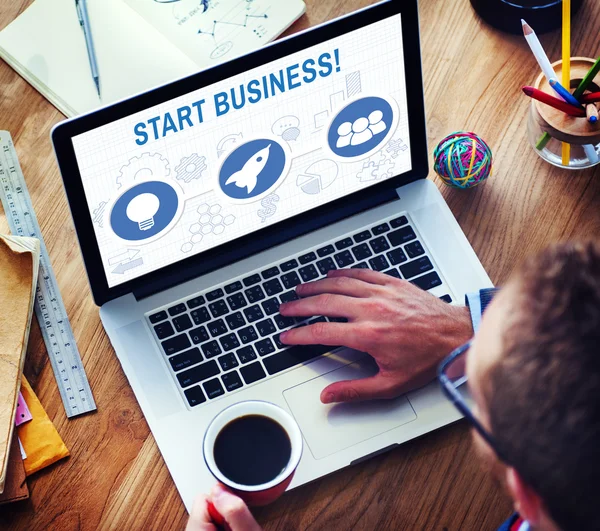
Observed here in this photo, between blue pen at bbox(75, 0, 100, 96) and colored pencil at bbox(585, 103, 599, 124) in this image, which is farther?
blue pen at bbox(75, 0, 100, 96)

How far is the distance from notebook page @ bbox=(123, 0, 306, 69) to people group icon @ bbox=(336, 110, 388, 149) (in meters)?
0.25

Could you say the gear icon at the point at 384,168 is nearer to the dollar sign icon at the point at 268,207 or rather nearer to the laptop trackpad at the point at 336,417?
→ the dollar sign icon at the point at 268,207

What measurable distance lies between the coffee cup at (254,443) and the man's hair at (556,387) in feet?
1.01

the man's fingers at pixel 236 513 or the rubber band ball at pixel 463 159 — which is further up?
the rubber band ball at pixel 463 159

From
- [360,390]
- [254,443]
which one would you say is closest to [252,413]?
[254,443]

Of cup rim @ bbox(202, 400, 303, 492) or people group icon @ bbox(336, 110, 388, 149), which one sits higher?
people group icon @ bbox(336, 110, 388, 149)

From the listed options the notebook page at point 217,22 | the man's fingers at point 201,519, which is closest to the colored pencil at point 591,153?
the notebook page at point 217,22

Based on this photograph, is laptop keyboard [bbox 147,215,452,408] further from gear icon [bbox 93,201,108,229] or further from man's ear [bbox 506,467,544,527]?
man's ear [bbox 506,467,544,527]

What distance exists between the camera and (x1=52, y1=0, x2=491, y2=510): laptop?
2.85 feet

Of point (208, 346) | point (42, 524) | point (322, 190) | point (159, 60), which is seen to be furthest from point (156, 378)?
point (159, 60)

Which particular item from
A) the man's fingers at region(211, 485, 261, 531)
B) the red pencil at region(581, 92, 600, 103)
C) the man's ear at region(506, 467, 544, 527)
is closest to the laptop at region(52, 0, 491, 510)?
the man's fingers at region(211, 485, 261, 531)

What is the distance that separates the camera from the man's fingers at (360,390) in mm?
933

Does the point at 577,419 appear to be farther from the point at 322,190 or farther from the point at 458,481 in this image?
the point at 322,190

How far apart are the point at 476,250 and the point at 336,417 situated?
0.30 m
